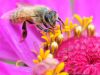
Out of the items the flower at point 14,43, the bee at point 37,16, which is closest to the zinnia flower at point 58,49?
the flower at point 14,43

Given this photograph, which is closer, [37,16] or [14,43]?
[37,16]

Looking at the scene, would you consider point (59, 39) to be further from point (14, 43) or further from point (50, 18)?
point (50, 18)

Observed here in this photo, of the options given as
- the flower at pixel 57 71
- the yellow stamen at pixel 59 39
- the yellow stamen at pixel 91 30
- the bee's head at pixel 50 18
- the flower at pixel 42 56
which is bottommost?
the flower at pixel 57 71

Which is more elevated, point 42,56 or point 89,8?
point 89,8

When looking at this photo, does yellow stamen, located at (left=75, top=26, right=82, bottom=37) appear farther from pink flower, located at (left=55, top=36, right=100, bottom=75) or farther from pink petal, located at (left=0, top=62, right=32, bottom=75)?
pink petal, located at (left=0, top=62, right=32, bottom=75)

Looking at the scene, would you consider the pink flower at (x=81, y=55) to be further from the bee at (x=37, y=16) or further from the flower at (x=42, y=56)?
the bee at (x=37, y=16)

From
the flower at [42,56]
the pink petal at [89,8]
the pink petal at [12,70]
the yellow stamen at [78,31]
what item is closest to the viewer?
the pink petal at [12,70]

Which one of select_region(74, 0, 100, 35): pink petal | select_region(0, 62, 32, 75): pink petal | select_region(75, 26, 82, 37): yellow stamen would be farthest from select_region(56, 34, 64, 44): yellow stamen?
select_region(74, 0, 100, 35): pink petal

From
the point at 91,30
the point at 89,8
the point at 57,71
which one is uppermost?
the point at 89,8

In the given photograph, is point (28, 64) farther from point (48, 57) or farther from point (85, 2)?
point (85, 2)

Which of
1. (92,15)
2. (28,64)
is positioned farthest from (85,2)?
(28,64)

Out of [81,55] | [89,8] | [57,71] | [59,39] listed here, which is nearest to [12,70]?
[57,71]
